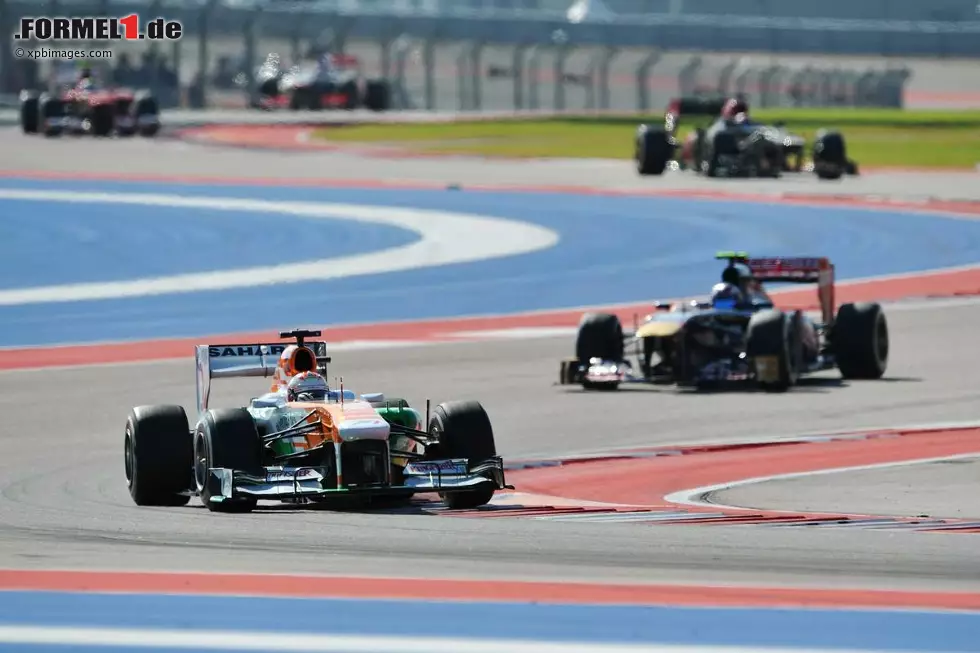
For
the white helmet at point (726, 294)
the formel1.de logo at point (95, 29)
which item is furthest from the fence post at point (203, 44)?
the white helmet at point (726, 294)

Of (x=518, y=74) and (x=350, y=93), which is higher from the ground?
(x=518, y=74)

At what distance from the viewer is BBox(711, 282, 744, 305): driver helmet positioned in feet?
65.7

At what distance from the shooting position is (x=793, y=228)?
37938 millimetres

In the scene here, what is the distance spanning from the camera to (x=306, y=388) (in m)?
13.6

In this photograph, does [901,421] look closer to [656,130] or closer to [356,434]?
[356,434]

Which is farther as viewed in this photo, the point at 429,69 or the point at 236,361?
the point at 429,69

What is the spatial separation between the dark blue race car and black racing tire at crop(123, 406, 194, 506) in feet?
23.4

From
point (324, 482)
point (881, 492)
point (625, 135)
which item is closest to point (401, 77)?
point (625, 135)

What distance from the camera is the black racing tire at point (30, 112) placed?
6225 cm

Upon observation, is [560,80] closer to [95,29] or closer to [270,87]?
[270,87]

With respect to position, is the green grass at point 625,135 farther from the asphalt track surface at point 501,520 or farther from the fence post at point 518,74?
the asphalt track surface at point 501,520

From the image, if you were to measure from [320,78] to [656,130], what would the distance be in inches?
1126

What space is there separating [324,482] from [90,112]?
50959mm

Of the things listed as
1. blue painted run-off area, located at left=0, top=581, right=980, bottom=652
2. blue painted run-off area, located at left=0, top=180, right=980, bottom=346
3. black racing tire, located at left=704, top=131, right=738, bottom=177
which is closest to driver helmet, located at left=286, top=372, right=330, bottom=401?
blue painted run-off area, located at left=0, top=581, right=980, bottom=652
